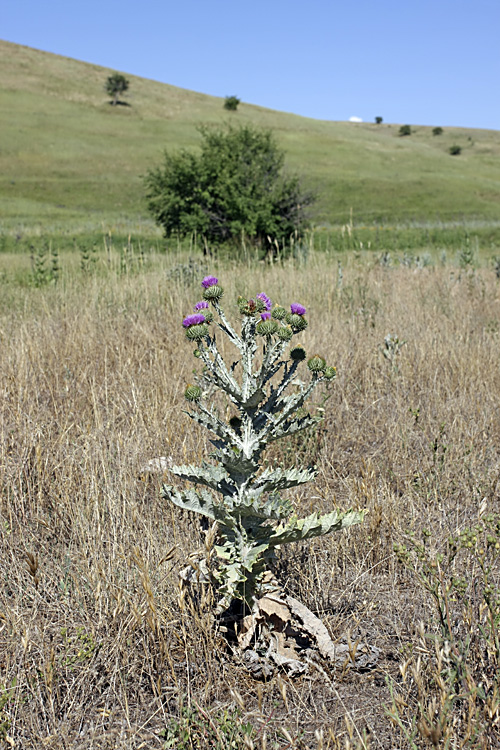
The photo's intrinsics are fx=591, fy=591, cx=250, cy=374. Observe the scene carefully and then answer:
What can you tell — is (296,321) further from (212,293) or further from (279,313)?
(212,293)

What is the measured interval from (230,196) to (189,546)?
9.78 m

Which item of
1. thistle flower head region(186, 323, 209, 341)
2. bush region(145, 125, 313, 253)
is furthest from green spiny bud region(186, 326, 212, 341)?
bush region(145, 125, 313, 253)

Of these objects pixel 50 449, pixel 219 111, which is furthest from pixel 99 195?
pixel 50 449

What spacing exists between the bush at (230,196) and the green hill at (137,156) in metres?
10.9

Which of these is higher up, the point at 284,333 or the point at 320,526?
the point at 284,333

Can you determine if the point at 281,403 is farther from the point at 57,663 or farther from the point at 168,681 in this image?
the point at 57,663

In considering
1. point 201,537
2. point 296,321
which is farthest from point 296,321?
point 201,537

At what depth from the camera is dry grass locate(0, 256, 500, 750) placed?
1.71m

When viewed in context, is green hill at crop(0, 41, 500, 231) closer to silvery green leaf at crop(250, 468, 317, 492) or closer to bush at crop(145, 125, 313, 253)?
bush at crop(145, 125, 313, 253)

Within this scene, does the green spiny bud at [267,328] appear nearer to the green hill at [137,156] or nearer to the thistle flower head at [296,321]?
the thistle flower head at [296,321]

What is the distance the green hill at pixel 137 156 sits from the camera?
3356cm

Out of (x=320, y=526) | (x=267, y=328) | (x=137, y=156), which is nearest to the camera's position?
(x=320, y=526)

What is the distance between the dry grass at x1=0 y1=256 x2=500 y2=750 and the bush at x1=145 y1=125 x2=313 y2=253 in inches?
262

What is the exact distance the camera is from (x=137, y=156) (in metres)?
47.1
